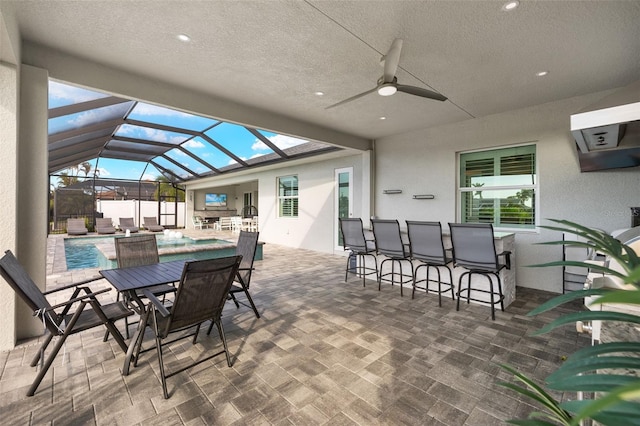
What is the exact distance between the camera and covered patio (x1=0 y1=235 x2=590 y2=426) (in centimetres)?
193

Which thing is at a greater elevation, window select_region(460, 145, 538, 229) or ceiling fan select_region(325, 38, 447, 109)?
ceiling fan select_region(325, 38, 447, 109)

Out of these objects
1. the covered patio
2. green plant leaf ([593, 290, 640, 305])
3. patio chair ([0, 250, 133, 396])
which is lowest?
the covered patio

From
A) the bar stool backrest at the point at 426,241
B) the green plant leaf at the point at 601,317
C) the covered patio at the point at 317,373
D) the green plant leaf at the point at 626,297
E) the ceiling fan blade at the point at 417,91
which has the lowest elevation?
the covered patio at the point at 317,373

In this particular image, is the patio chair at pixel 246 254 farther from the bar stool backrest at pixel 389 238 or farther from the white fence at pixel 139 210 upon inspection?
the white fence at pixel 139 210

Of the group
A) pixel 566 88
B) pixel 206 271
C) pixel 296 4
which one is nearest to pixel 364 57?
pixel 296 4

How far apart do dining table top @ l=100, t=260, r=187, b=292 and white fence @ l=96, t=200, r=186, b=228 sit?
48.1 feet

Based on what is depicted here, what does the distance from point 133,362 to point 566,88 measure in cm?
622

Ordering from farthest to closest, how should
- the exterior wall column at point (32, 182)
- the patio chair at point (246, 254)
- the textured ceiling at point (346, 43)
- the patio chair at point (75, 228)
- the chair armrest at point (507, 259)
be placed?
the patio chair at point (75, 228) < the chair armrest at point (507, 259) < the patio chair at point (246, 254) < the exterior wall column at point (32, 182) < the textured ceiling at point (346, 43)

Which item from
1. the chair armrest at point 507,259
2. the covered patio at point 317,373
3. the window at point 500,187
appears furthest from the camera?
the window at point 500,187

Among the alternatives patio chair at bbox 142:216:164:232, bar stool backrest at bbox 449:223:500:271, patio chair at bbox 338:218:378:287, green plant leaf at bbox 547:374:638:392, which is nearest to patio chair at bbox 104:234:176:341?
patio chair at bbox 338:218:378:287

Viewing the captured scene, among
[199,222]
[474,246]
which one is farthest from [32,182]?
[199,222]

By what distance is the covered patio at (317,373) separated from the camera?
6.34 ft

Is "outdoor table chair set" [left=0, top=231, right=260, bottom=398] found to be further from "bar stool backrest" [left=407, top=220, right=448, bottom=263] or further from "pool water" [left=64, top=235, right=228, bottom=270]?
"pool water" [left=64, top=235, right=228, bottom=270]

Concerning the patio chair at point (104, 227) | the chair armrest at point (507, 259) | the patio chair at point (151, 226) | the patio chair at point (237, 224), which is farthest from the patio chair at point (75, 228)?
the chair armrest at point (507, 259)
